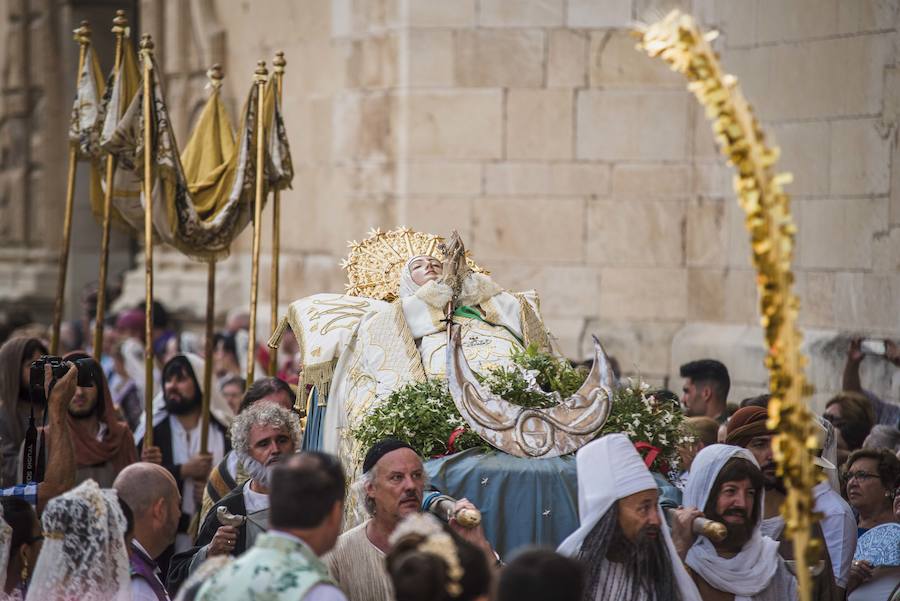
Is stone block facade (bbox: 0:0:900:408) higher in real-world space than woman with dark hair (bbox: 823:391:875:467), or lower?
higher

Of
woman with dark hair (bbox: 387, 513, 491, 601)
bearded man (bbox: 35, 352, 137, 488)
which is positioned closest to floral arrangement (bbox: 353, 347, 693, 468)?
bearded man (bbox: 35, 352, 137, 488)

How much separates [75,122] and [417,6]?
10.4ft

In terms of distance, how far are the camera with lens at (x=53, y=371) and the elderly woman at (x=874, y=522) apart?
10.9 feet

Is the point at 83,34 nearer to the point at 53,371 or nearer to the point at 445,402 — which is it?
the point at 53,371

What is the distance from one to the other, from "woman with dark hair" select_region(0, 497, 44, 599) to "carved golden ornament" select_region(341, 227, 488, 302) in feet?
8.71

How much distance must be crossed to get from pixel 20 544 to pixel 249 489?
1.16m

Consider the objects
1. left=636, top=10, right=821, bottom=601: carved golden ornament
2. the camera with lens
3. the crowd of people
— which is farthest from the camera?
the camera with lens

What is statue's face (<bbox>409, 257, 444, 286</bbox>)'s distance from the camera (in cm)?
754

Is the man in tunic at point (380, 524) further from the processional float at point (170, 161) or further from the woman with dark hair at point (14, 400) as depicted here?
the processional float at point (170, 161)

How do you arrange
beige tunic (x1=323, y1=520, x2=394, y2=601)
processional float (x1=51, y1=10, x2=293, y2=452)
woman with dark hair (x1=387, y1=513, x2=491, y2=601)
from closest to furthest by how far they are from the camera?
1. woman with dark hair (x1=387, y1=513, x2=491, y2=601)
2. beige tunic (x1=323, y1=520, x2=394, y2=601)
3. processional float (x1=51, y1=10, x2=293, y2=452)

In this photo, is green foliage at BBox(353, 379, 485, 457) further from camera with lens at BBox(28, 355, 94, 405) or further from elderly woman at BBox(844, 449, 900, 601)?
elderly woman at BBox(844, 449, 900, 601)

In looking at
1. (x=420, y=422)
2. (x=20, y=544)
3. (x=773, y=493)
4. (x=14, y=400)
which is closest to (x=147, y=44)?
(x=14, y=400)

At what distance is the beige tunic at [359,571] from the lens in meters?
5.32

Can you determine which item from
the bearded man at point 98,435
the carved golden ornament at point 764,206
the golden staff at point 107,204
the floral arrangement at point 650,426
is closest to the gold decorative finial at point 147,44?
the golden staff at point 107,204
